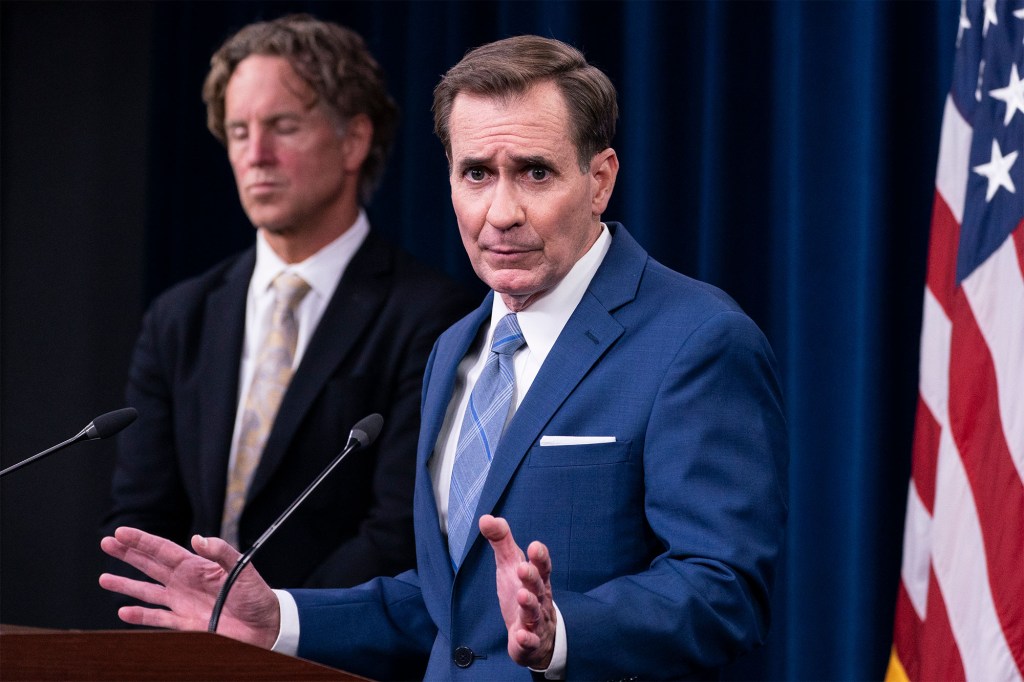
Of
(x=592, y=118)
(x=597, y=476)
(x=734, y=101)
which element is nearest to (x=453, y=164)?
(x=592, y=118)

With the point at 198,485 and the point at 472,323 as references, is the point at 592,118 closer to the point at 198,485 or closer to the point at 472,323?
the point at 472,323

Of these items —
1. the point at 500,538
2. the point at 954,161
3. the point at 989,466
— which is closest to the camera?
the point at 500,538

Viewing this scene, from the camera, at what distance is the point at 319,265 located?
2918 mm

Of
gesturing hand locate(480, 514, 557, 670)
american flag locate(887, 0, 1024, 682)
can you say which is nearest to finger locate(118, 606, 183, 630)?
gesturing hand locate(480, 514, 557, 670)

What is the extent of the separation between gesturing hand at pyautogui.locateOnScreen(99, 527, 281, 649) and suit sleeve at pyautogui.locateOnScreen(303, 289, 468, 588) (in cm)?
78

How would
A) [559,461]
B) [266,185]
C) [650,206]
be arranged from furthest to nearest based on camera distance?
→ [650,206]
[266,185]
[559,461]

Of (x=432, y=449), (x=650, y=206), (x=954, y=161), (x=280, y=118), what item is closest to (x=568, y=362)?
(x=432, y=449)

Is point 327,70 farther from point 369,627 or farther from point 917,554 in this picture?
point 917,554

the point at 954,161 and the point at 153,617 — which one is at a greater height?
the point at 954,161

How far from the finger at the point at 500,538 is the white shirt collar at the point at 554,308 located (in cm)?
44

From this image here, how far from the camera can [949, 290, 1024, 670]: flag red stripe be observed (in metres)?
2.32

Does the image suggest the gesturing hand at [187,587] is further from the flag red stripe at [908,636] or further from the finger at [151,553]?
the flag red stripe at [908,636]

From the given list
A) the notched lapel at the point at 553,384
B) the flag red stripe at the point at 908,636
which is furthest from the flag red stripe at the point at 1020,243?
the notched lapel at the point at 553,384

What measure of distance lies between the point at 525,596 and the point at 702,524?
325 millimetres
